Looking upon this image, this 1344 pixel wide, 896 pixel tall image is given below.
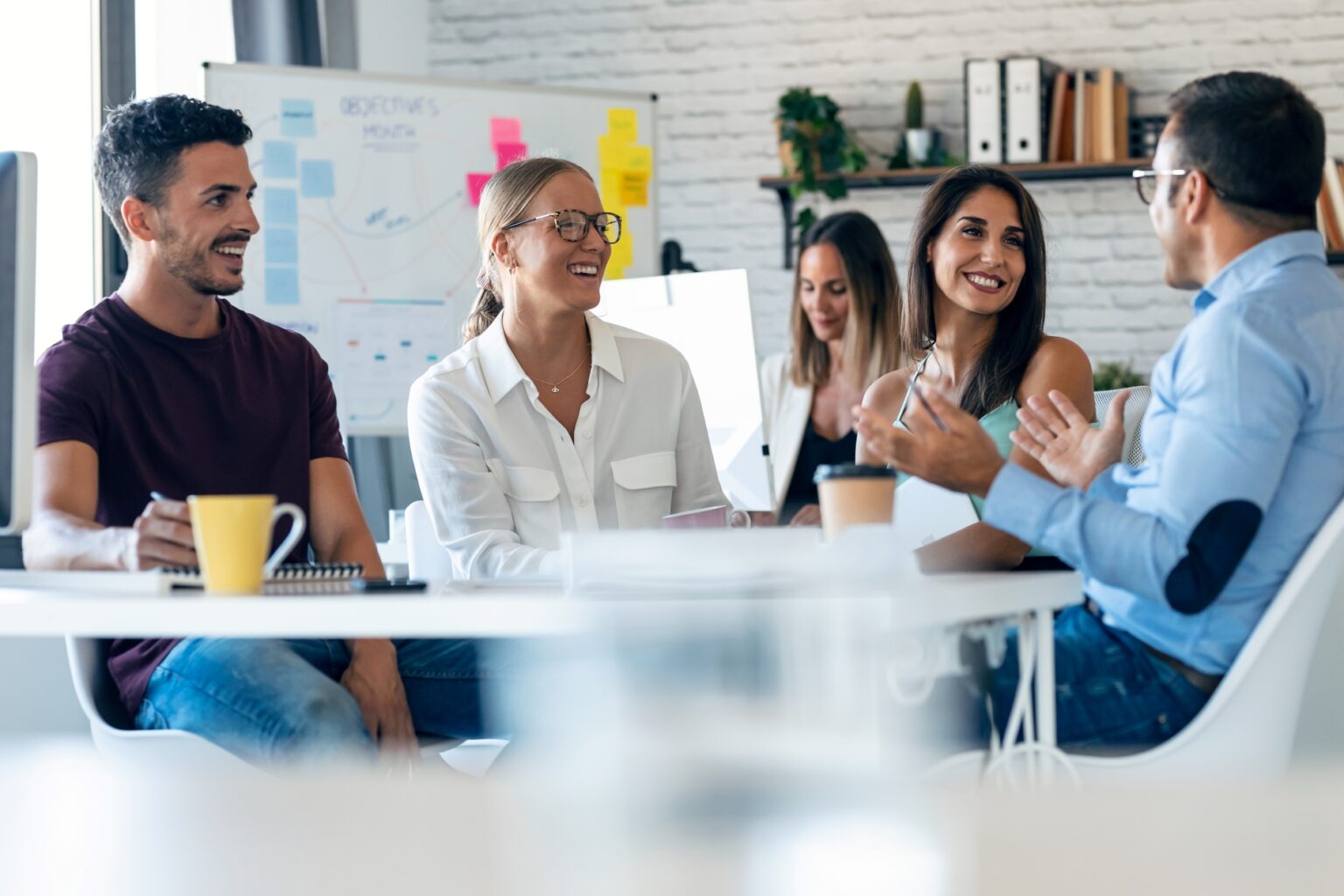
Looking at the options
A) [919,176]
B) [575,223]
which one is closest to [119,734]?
[575,223]

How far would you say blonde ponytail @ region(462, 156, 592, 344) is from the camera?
235cm

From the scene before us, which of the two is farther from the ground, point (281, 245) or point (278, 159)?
point (278, 159)

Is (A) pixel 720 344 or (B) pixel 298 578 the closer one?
(B) pixel 298 578

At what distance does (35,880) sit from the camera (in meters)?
0.33

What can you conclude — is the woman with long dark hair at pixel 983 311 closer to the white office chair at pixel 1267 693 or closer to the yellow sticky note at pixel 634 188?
the white office chair at pixel 1267 693

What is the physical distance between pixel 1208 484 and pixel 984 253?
1.01 meters

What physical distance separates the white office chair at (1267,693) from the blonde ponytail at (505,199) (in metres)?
1.39

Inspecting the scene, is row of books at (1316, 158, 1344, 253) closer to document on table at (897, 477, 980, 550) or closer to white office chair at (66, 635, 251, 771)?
document on table at (897, 477, 980, 550)

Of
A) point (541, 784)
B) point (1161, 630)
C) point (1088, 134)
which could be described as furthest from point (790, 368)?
point (541, 784)

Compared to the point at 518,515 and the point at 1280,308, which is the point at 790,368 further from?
the point at 1280,308

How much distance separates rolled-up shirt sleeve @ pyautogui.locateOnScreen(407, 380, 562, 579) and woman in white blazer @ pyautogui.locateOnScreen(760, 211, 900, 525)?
1.54 metres

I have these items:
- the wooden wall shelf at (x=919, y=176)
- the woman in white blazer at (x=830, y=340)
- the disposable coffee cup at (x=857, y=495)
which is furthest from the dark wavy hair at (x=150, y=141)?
the wooden wall shelf at (x=919, y=176)

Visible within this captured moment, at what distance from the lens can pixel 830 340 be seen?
3.71 m

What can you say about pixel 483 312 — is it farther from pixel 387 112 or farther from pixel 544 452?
pixel 387 112
